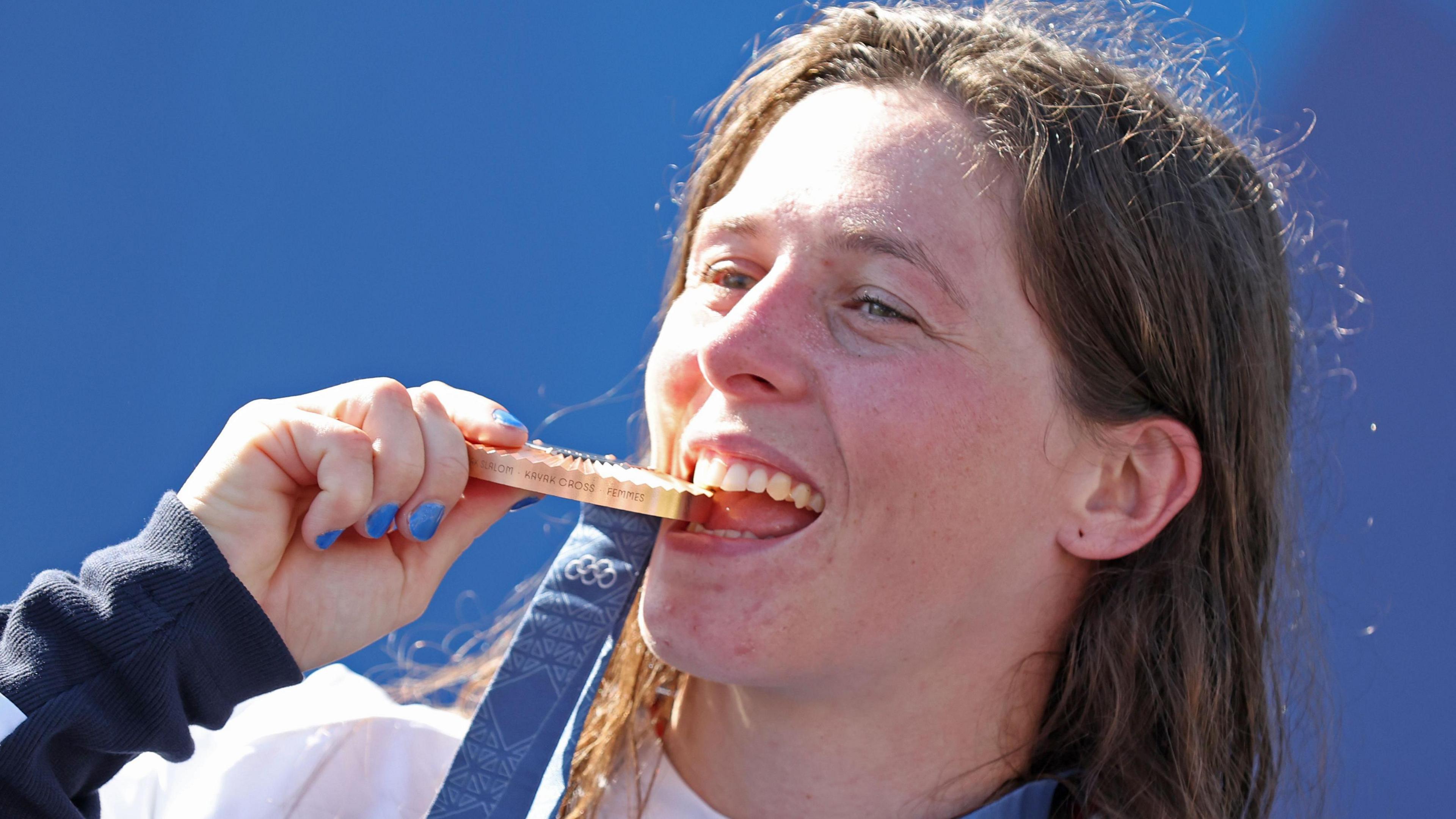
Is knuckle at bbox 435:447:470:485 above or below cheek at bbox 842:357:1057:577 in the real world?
below

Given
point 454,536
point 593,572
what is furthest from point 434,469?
point 593,572

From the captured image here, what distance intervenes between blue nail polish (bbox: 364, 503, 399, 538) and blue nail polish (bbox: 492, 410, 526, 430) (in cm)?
16

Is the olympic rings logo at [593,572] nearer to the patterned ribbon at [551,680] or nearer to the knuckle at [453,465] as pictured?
the patterned ribbon at [551,680]

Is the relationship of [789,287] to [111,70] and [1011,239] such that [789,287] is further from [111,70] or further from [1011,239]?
[111,70]

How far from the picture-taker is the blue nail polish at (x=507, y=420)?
1529mm

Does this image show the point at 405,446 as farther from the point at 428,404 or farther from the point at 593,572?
the point at 593,572

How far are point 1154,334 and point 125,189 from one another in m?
2.08

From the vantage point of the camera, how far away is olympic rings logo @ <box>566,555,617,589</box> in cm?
169

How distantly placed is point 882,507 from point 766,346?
238 mm

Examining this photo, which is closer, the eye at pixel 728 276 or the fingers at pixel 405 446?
the fingers at pixel 405 446

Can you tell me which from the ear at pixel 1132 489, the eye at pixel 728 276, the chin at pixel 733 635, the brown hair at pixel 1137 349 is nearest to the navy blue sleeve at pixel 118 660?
the chin at pixel 733 635

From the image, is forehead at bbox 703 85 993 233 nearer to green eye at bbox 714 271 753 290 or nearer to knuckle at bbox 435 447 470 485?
green eye at bbox 714 271 753 290

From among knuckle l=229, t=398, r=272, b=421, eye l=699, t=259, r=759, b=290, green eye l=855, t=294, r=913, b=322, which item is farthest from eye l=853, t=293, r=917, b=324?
knuckle l=229, t=398, r=272, b=421

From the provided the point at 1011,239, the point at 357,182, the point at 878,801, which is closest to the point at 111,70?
the point at 357,182
